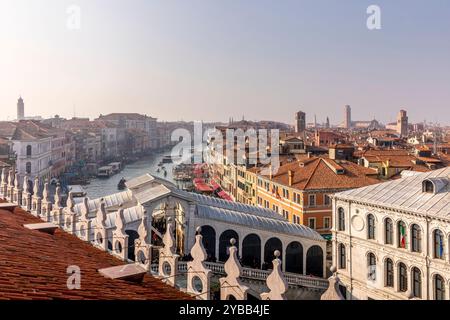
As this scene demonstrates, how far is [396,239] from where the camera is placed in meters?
15.2

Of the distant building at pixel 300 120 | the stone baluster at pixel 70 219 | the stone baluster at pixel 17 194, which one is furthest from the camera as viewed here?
the distant building at pixel 300 120

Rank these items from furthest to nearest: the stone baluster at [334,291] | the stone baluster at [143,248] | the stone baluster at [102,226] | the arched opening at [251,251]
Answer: the arched opening at [251,251] < the stone baluster at [102,226] < the stone baluster at [143,248] < the stone baluster at [334,291]

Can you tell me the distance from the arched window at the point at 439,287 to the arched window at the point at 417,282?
547 millimetres

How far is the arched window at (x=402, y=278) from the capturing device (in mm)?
14977

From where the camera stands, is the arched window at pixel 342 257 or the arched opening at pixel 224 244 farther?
the arched window at pixel 342 257

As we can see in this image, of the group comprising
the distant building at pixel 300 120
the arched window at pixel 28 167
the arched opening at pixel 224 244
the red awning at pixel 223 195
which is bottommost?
the red awning at pixel 223 195

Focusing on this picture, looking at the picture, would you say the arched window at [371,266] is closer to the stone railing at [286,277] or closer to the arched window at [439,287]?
the stone railing at [286,277]

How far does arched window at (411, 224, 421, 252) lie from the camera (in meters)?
14.5

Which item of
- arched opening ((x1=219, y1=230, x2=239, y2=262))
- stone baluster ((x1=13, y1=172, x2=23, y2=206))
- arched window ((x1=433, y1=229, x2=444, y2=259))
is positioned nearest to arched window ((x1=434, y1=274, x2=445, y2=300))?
arched window ((x1=433, y1=229, x2=444, y2=259))

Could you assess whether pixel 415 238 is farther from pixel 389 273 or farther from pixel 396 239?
pixel 389 273

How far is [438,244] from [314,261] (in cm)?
617

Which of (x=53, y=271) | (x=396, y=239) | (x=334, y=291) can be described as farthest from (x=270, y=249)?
(x=334, y=291)

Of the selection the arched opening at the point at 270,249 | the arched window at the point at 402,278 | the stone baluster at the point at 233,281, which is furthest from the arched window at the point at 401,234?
the stone baluster at the point at 233,281
